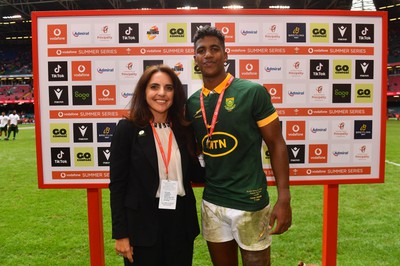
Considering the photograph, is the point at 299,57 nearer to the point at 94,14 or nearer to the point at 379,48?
the point at 379,48

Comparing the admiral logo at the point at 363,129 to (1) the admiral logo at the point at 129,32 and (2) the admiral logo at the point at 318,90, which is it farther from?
(1) the admiral logo at the point at 129,32

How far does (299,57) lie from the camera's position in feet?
9.98

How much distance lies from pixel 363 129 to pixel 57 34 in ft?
9.47

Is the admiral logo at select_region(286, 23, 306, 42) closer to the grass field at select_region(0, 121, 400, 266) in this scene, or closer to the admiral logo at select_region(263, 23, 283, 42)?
the admiral logo at select_region(263, 23, 283, 42)

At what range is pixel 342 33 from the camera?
3041 mm

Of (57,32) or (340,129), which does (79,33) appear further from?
(340,129)

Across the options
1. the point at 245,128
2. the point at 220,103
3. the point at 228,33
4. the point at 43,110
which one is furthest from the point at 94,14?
the point at 245,128

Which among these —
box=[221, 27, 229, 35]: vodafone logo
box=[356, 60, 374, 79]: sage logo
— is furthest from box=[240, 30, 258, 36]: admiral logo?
box=[356, 60, 374, 79]: sage logo

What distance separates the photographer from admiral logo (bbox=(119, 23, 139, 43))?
2938mm

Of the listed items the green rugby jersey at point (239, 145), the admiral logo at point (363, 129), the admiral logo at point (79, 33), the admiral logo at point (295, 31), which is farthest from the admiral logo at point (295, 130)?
the admiral logo at point (79, 33)

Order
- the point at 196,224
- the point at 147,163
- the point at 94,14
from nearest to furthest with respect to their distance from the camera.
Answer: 1. the point at 147,163
2. the point at 196,224
3. the point at 94,14

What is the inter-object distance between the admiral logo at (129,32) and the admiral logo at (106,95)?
1.40 ft

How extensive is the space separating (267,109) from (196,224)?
902 millimetres

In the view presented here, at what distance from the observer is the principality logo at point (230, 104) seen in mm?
2184
